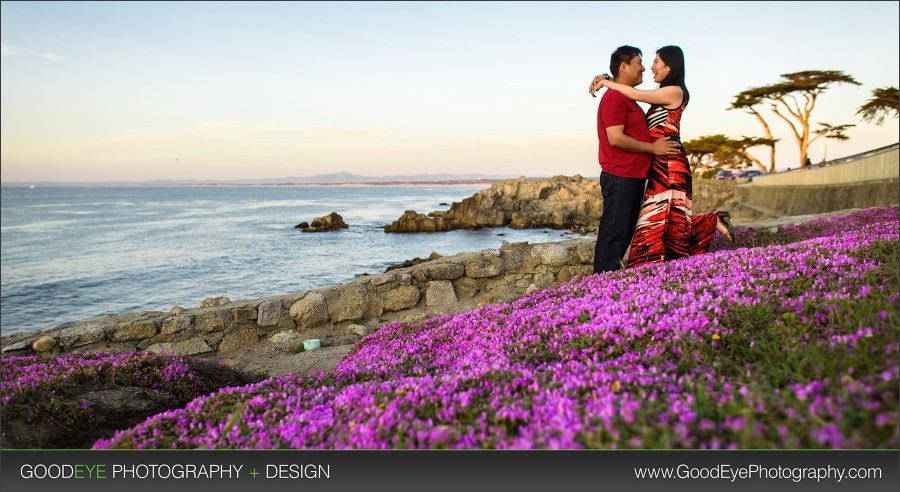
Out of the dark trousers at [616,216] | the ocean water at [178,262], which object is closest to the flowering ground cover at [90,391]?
the dark trousers at [616,216]

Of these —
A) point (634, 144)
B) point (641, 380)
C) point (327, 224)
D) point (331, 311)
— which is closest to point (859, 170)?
point (634, 144)

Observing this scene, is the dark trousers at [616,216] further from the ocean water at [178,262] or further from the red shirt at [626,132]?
the ocean water at [178,262]

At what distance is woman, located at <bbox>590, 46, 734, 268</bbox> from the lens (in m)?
5.46

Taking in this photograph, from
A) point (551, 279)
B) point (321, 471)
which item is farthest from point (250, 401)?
point (551, 279)

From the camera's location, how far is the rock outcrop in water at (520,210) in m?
44.3

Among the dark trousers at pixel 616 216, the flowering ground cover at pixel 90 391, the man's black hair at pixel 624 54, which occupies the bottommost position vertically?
the flowering ground cover at pixel 90 391

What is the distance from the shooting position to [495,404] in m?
2.31

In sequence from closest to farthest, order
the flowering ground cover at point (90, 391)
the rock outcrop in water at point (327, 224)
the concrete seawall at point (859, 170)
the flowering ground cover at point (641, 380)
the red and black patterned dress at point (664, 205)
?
the flowering ground cover at point (641, 380), the flowering ground cover at point (90, 391), the red and black patterned dress at point (664, 205), the concrete seawall at point (859, 170), the rock outcrop in water at point (327, 224)

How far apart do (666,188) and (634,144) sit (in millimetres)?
681

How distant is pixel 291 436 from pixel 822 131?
48065mm

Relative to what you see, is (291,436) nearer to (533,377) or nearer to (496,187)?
(533,377)

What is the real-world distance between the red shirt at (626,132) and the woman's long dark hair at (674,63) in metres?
0.43

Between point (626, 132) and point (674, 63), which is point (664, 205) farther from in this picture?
point (674, 63)

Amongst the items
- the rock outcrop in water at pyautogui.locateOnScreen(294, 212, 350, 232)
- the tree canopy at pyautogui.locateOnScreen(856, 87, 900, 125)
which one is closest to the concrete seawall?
the tree canopy at pyautogui.locateOnScreen(856, 87, 900, 125)
